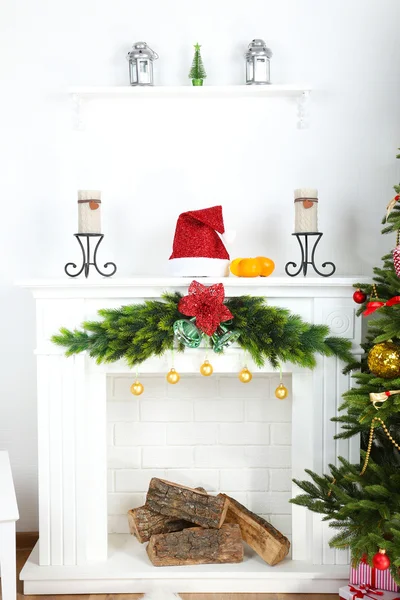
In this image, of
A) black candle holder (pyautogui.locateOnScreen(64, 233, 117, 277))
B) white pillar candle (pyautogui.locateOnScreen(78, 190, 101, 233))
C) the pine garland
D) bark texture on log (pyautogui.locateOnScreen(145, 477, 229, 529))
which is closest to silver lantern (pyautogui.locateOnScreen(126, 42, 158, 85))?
white pillar candle (pyautogui.locateOnScreen(78, 190, 101, 233))

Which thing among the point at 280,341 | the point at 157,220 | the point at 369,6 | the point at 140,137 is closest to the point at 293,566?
the point at 280,341

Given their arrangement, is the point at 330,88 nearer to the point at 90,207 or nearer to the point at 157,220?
the point at 157,220

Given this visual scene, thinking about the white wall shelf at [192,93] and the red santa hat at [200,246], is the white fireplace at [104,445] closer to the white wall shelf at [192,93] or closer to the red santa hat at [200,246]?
the red santa hat at [200,246]

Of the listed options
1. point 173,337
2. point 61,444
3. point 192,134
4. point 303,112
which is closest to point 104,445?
point 61,444

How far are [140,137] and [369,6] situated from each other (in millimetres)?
976

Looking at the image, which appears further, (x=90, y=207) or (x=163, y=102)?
(x=163, y=102)

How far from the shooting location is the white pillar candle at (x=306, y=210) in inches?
89.8

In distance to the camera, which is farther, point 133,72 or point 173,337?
point 133,72

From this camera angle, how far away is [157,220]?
2584 millimetres

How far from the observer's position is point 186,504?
2387 mm

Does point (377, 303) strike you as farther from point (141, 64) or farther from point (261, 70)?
point (141, 64)

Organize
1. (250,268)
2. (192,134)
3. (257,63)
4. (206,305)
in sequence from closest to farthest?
(206,305) → (250,268) → (257,63) → (192,134)

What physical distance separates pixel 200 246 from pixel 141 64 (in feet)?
2.43

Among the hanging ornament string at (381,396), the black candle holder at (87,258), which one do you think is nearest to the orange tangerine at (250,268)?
the black candle holder at (87,258)
